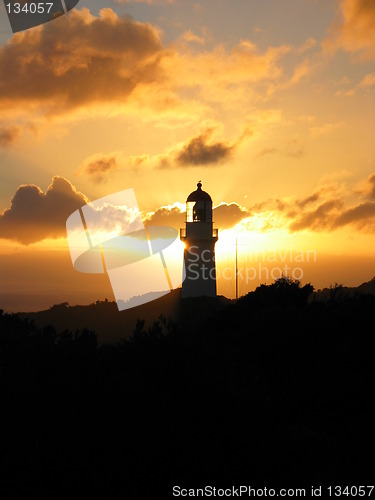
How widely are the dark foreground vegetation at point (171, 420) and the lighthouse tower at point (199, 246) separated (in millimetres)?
27955

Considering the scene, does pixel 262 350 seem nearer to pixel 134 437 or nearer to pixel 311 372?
pixel 311 372

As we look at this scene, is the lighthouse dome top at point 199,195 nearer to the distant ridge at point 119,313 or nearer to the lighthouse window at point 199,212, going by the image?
the lighthouse window at point 199,212

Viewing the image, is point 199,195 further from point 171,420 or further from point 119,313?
point 171,420

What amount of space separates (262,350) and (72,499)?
1098cm

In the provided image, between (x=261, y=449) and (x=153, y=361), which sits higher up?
(x=153, y=361)

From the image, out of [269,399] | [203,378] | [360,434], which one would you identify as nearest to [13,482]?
[203,378]

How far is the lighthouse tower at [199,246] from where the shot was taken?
161 ft

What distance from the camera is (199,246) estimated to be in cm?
4922

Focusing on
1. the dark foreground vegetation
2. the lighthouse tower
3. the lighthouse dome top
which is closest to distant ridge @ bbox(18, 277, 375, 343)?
the lighthouse tower

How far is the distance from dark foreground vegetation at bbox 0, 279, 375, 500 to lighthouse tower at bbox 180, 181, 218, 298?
2796 centimetres

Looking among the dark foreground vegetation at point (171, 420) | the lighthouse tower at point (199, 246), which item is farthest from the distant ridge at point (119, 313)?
the dark foreground vegetation at point (171, 420)

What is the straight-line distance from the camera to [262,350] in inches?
896

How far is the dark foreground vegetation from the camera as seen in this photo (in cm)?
1409

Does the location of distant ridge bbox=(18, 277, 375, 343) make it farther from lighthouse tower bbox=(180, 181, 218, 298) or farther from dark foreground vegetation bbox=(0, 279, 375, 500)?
dark foreground vegetation bbox=(0, 279, 375, 500)
